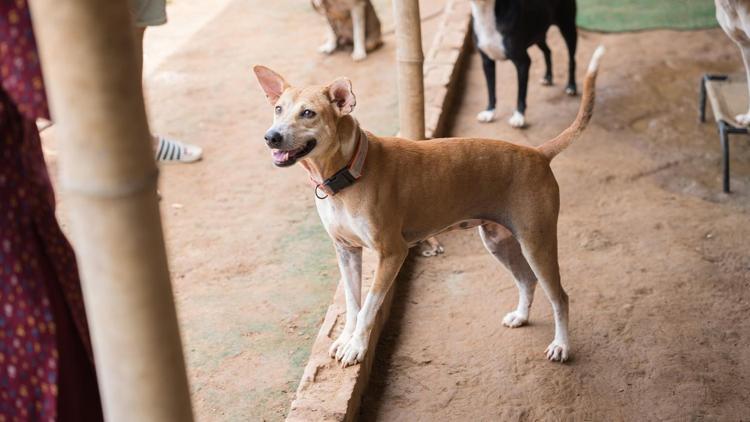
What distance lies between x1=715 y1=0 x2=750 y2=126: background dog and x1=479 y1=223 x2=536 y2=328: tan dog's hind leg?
227 cm

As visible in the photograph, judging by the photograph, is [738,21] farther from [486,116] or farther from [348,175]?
[348,175]

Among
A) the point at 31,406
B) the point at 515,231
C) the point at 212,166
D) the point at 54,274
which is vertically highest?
the point at 54,274

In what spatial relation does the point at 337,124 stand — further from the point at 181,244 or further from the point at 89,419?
the point at 181,244

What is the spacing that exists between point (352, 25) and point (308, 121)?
488 cm

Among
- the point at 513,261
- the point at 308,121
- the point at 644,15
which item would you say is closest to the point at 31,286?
the point at 308,121

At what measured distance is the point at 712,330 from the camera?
3994 mm

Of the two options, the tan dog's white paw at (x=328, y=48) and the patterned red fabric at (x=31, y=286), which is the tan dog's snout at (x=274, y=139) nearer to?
the patterned red fabric at (x=31, y=286)

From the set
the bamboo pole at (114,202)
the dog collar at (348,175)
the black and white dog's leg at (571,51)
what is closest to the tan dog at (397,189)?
the dog collar at (348,175)

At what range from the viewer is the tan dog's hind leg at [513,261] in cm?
387

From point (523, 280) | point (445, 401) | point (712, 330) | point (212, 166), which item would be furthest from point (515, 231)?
point (212, 166)

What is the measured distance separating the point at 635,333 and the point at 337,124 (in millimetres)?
1782

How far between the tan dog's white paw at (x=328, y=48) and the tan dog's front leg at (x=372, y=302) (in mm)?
4703

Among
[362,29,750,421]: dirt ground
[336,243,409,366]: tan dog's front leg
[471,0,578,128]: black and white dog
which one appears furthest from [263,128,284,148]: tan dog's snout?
[471,0,578,128]: black and white dog

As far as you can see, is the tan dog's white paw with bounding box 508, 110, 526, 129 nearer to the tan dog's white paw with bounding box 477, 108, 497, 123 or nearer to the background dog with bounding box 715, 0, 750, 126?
the tan dog's white paw with bounding box 477, 108, 497, 123
